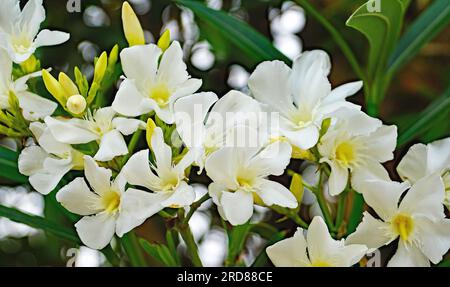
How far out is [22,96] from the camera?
26.9 inches

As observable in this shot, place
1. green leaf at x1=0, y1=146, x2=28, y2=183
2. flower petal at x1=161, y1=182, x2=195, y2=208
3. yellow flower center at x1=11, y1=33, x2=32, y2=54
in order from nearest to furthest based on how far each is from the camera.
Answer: flower petal at x1=161, y1=182, x2=195, y2=208
yellow flower center at x1=11, y1=33, x2=32, y2=54
green leaf at x1=0, y1=146, x2=28, y2=183

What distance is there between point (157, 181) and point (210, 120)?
0.07 metres

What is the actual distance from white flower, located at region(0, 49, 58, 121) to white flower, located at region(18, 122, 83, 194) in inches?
0.6

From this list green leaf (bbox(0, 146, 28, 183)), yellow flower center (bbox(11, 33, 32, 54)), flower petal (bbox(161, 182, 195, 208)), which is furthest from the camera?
green leaf (bbox(0, 146, 28, 183))

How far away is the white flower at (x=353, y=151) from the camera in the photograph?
26.8 inches

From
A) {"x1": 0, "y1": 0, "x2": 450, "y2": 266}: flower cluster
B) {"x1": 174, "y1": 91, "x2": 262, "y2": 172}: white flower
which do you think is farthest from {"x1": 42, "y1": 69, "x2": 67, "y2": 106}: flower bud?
{"x1": 174, "y1": 91, "x2": 262, "y2": 172}: white flower

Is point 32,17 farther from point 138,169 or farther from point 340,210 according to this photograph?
point 340,210

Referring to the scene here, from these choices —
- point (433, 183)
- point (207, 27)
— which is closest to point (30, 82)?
point (433, 183)

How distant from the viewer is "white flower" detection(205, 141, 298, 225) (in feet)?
2.04

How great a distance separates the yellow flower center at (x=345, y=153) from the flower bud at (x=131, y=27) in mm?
199

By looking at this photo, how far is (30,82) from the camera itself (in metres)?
0.72

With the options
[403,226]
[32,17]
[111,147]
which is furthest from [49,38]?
[403,226]

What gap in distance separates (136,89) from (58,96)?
0.07 metres

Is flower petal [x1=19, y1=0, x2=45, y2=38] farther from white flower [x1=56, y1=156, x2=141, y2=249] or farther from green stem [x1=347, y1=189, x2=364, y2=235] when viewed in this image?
green stem [x1=347, y1=189, x2=364, y2=235]
